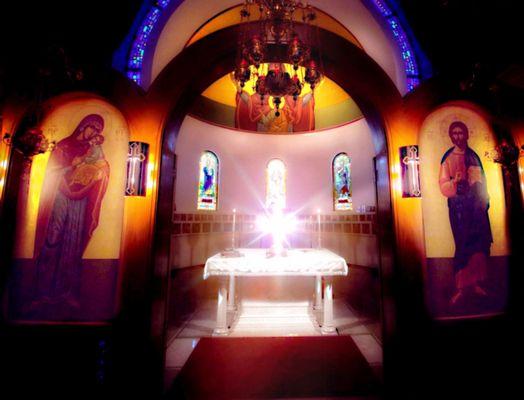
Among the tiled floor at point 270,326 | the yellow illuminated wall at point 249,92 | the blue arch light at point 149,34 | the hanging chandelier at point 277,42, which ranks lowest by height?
the tiled floor at point 270,326

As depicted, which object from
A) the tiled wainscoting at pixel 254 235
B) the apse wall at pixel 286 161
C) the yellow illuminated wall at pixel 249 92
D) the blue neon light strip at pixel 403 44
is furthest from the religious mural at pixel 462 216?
the yellow illuminated wall at pixel 249 92

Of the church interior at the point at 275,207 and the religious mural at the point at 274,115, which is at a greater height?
the religious mural at the point at 274,115

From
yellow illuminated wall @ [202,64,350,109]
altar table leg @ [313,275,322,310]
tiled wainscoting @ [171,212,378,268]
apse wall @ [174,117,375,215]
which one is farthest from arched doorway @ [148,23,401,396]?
yellow illuminated wall @ [202,64,350,109]

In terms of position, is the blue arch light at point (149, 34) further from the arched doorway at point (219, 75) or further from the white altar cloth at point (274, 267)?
the white altar cloth at point (274, 267)

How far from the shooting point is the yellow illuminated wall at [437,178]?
3.69m

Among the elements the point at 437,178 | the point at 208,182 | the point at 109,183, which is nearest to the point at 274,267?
the point at 109,183

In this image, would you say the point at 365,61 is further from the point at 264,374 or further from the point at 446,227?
the point at 264,374

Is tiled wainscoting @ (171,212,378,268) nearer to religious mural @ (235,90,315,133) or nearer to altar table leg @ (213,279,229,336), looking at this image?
altar table leg @ (213,279,229,336)

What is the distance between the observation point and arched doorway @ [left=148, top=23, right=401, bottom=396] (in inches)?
142

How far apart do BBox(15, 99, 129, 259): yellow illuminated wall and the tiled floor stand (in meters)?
2.10

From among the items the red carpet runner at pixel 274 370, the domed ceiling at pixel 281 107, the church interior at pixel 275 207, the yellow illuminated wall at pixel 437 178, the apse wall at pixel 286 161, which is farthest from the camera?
the domed ceiling at pixel 281 107

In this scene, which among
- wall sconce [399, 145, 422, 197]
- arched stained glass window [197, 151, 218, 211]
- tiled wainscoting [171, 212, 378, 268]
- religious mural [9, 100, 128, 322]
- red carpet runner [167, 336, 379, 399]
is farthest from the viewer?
arched stained glass window [197, 151, 218, 211]

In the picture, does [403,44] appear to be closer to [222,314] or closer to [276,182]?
[276,182]

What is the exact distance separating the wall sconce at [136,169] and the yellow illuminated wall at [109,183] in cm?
18
